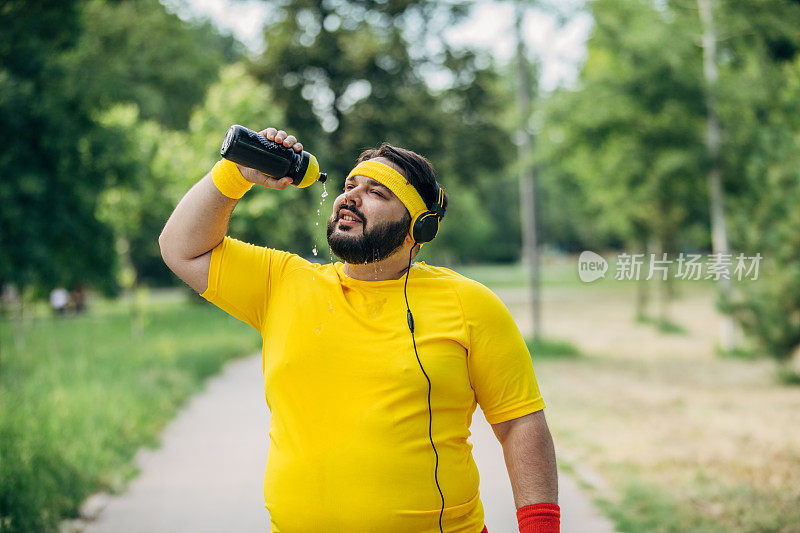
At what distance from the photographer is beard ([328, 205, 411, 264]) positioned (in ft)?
8.08

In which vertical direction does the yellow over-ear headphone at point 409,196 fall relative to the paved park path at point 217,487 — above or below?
above

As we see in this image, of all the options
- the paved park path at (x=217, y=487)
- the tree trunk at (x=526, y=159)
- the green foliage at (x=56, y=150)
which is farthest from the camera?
the tree trunk at (x=526, y=159)

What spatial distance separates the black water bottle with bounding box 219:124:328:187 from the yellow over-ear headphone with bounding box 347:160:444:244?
0.18 metres

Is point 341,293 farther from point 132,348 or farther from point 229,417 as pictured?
point 132,348

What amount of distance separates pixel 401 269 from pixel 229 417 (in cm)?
733

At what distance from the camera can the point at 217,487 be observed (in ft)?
20.8

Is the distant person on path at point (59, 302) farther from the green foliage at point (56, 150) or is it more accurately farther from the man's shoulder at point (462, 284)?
the man's shoulder at point (462, 284)

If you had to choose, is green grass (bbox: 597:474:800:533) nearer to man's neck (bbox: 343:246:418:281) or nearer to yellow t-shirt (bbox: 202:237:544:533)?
yellow t-shirt (bbox: 202:237:544:533)

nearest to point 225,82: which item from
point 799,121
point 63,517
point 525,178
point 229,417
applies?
point 525,178

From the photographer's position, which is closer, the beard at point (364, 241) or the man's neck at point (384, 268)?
the beard at point (364, 241)

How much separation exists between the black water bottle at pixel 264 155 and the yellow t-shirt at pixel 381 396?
1.27ft

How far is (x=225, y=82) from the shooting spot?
2081 cm

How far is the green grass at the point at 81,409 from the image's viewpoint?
523 centimetres

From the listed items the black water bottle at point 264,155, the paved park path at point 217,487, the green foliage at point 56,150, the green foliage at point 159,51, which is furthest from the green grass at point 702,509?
the green foliage at point 159,51
